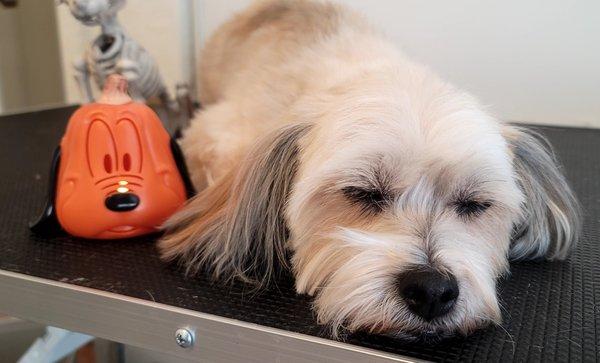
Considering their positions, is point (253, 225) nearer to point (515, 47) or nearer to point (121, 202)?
point (121, 202)

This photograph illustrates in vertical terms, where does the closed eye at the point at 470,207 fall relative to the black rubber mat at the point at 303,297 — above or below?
above

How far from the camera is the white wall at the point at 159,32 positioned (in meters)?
2.57

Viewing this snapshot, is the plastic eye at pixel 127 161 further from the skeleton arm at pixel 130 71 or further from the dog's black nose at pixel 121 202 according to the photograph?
the skeleton arm at pixel 130 71

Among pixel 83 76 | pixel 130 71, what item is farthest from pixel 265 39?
pixel 83 76

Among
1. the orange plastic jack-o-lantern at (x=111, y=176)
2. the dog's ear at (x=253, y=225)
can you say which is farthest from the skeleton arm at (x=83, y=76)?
the dog's ear at (x=253, y=225)

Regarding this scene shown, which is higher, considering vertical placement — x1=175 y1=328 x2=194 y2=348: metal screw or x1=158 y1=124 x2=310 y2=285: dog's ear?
x1=158 y1=124 x2=310 y2=285: dog's ear

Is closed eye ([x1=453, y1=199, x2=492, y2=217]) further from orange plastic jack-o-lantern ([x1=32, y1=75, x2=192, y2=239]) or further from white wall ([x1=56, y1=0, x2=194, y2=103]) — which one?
white wall ([x1=56, y1=0, x2=194, y2=103])

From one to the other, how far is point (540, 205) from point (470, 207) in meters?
0.19

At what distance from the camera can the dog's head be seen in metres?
0.78

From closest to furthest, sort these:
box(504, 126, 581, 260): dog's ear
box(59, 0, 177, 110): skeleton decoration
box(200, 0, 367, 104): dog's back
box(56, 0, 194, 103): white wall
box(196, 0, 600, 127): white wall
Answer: box(504, 126, 581, 260): dog's ear, box(200, 0, 367, 104): dog's back, box(59, 0, 177, 110): skeleton decoration, box(196, 0, 600, 127): white wall, box(56, 0, 194, 103): white wall

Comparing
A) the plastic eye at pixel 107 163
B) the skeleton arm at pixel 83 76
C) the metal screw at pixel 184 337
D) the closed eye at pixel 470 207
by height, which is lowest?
the metal screw at pixel 184 337

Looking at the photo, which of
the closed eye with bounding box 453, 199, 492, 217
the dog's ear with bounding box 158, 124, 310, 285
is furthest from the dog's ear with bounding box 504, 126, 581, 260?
the dog's ear with bounding box 158, 124, 310, 285

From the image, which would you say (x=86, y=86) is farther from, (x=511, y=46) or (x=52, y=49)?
(x=52, y=49)

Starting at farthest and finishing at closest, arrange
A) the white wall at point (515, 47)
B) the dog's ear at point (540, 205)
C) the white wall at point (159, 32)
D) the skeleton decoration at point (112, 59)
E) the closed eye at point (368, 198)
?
the white wall at point (159, 32) → the white wall at point (515, 47) → the skeleton decoration at point (112, 59) → the dog's ear at point (540, 205) → the closed eye at point (368, 198)
